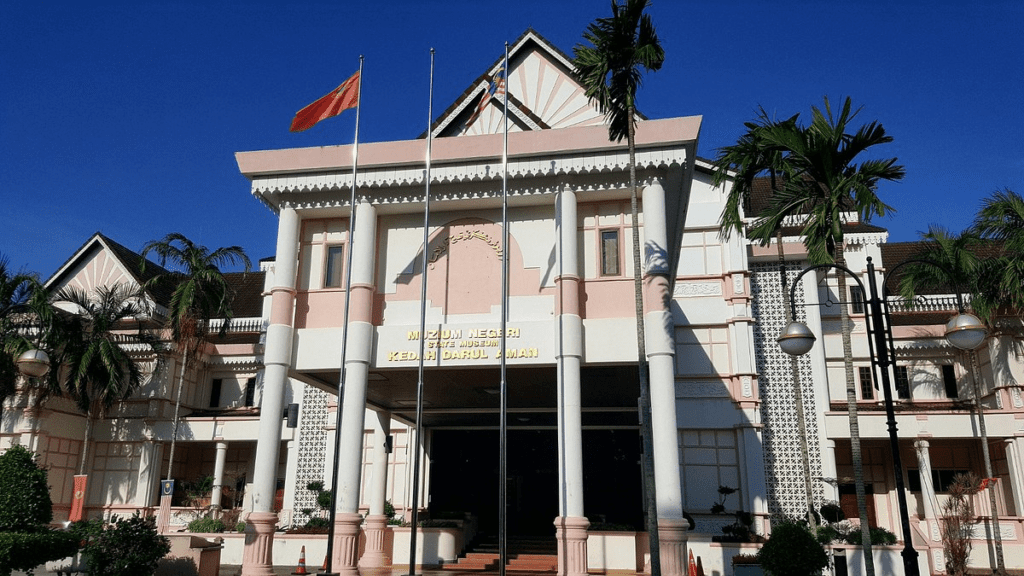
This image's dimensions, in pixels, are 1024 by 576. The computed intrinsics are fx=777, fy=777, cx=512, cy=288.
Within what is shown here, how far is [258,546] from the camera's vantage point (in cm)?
1766

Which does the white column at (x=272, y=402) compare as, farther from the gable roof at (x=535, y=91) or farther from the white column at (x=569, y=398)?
the gable roof at (x=535, y=91)

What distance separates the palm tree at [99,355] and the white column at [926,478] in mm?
31373

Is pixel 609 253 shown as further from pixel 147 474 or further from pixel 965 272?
pixel 147 474

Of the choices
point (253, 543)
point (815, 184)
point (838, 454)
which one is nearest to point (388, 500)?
point (253, 543)

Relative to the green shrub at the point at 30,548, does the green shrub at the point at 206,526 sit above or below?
below

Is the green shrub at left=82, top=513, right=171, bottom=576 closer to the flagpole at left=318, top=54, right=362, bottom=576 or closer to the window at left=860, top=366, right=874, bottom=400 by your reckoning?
the flagpole at left=318, top=54, right=362, bottom=576

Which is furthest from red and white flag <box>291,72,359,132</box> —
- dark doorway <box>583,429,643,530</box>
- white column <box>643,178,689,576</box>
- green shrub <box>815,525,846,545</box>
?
green shrub <box>815,525,846,545</box>

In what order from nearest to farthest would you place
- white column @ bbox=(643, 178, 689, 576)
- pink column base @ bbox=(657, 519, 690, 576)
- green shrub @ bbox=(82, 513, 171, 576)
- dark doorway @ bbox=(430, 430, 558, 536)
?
1. green shrub @ bbox=(82, 513, 171, 576)
2. pink column base @ bbox=(657, 519, 690, 576)
3. white column @ bbox=(643, 178, 689, 576)
4. dark doorway @ bbox=(430, 430, 558, 536)

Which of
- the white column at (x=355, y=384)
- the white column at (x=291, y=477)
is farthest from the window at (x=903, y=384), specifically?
the white column at (x=355, y=384)

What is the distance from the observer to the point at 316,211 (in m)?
19.8

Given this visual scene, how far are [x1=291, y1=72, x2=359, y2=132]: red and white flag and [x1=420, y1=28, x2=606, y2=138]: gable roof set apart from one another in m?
11.1

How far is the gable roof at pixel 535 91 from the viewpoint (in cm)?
3186

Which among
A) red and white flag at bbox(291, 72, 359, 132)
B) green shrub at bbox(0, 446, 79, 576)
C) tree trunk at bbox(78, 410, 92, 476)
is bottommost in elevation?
green shrub at bbox(0, 446, 79, 576)

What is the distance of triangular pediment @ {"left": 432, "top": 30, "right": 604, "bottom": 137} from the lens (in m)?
31.7
